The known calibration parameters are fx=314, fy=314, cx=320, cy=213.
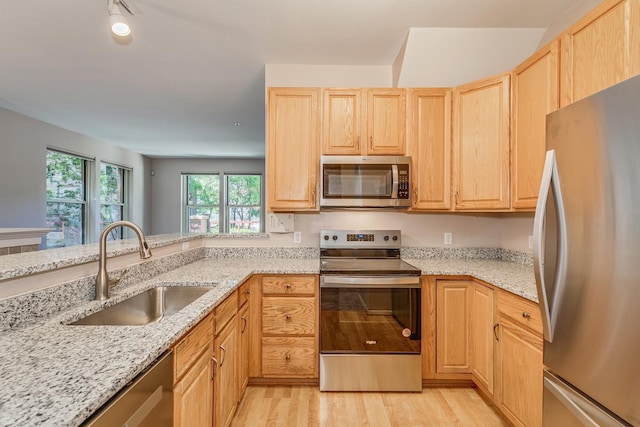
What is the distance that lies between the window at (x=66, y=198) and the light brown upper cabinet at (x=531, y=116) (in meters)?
6.03

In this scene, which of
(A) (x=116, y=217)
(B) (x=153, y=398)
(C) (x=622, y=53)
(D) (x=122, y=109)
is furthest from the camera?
(A) (x=116, y=217)

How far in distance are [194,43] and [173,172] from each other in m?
5.58

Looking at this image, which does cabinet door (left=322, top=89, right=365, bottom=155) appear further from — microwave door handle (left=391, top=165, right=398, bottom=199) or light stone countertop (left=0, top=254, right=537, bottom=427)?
light stone countertop (left=0, top=254, right=537, bottom=427)

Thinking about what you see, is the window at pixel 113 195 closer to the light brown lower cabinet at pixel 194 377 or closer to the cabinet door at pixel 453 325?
the light brown lower cabinet at pixel 194 377

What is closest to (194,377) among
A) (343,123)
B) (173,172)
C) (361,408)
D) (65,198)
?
(361,408)

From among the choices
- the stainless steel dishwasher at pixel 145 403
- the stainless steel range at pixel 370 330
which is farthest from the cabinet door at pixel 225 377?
the stainless steel range at pixel 370 330

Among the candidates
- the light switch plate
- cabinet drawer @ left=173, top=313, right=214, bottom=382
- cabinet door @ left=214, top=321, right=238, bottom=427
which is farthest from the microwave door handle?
cabinet drawer @ left=173, top=313, right=214, bottom=382

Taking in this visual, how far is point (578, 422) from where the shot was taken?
3.83 feet

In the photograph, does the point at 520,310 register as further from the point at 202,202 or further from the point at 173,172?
the point at 173,172

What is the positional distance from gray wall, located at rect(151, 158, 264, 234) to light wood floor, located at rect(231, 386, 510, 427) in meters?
5.84

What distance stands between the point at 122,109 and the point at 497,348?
4779mm

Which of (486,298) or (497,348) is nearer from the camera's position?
Result: (497,348)

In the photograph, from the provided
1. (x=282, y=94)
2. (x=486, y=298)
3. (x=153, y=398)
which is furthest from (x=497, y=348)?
(x=282, y=94)

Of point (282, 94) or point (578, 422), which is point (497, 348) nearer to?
point (578, 422)
